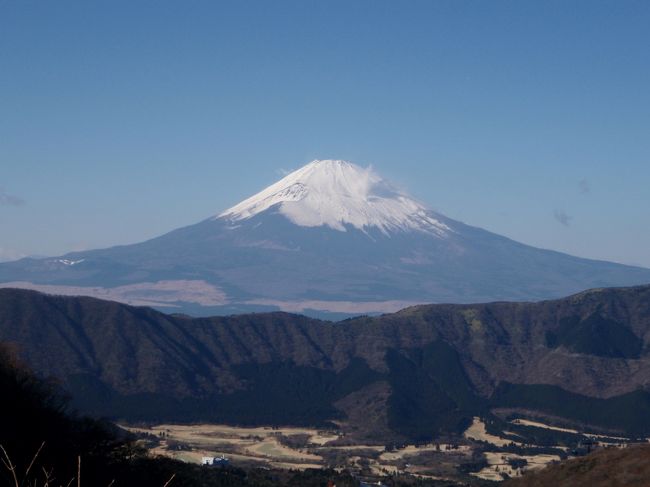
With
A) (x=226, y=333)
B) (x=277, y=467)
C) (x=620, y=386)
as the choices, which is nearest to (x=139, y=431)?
(x=277, y=467)

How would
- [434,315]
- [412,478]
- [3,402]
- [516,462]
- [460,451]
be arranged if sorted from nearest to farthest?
[3,402], [412,478], [516,462], [460,451], [434,315]

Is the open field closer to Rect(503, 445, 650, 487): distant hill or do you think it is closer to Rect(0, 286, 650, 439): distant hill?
Rect(0, 286, 650, 439): distant hill

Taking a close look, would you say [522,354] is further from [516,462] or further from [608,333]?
[516,462]

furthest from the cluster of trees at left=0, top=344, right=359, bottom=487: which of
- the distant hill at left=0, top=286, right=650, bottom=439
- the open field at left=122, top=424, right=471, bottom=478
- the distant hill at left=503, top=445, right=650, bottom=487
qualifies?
the distant hill at left=0, top=286, right=650, bottom=439

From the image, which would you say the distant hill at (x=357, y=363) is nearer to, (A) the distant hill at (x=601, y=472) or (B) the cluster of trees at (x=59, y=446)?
(A) the distant hill at (x=601, y=472)

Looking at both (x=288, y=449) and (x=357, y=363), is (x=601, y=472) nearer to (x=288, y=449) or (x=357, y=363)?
(x=288, y=449)

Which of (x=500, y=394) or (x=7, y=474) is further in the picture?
(x=500, y=394)

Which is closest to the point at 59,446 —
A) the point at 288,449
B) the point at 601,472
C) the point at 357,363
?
the point at 601,472
